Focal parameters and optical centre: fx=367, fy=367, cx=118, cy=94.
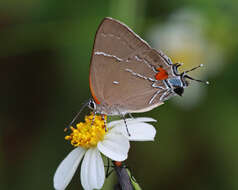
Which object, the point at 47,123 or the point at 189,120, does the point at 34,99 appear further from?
the point at 189,120

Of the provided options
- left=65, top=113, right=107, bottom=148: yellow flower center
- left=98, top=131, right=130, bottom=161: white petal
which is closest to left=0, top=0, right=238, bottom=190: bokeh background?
left=65, top=113, right=107, bottom=148: yellow flower center

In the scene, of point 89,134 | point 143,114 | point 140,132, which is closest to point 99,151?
point 89,134

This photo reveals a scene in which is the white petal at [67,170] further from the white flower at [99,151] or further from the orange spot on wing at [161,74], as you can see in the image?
the orange spot on wing at [161,74]

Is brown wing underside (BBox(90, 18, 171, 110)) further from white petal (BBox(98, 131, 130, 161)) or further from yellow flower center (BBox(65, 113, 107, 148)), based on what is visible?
white petal (BBox(98, 131, 130, 161))

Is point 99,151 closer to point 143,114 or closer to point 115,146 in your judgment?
point 115,146

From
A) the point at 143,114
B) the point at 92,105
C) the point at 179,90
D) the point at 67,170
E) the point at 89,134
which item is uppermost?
the point at 179,90

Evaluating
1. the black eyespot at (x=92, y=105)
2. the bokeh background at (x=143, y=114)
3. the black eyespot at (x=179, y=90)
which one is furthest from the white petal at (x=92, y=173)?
the bokeh background at (x=143, y=114)

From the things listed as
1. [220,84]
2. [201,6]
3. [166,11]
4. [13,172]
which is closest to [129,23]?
[166,11]
